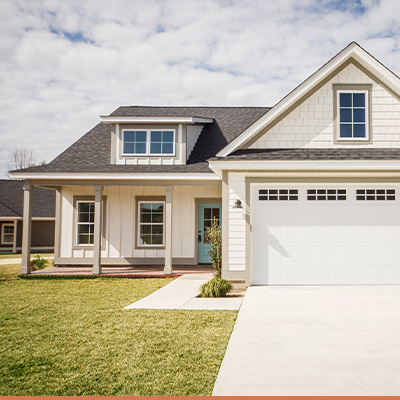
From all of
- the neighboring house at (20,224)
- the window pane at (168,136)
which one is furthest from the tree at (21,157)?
the window pane at (168,136)

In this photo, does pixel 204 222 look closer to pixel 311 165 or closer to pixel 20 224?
pixel 311 165

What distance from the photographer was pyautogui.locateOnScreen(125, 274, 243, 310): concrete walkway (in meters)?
8.34

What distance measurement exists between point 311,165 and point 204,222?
659 cm

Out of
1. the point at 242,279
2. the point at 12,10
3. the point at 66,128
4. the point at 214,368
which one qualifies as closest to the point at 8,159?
the point at 66,128

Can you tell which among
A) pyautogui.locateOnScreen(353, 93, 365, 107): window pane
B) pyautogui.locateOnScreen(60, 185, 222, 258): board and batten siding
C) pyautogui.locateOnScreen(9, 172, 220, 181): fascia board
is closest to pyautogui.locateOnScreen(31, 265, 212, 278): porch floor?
pyautogui.locateOnScreen(60, 185, 222, 258): board and batten siding

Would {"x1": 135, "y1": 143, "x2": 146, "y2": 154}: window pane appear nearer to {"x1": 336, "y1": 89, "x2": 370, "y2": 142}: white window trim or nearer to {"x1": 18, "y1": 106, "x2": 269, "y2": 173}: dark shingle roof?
{"x1": 18, "y1": 106, "x2": 269, "y2": 173}: dark shingle roof

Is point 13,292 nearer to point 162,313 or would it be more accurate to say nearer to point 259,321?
point 162,313

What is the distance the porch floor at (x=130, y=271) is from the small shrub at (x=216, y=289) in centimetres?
387

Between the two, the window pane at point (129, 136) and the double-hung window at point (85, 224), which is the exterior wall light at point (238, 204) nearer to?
the window pane at point (129, 136)

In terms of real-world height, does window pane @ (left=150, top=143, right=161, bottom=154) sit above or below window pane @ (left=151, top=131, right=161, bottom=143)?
below

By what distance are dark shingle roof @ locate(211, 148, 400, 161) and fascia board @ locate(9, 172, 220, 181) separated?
259 cm

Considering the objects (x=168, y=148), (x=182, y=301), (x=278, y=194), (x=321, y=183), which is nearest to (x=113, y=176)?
(x=168, y=148)

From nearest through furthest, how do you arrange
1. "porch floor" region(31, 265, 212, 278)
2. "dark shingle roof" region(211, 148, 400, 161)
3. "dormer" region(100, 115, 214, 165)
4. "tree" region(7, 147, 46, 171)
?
"dark shingle roof" region(211, 148, 400, 161), "porch floor" region(31, 265, 212, 278), "dormer" region(100, 115, 214, 165), "tree" region(7, 147, 46, 171)

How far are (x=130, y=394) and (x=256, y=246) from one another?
6.97 metres
